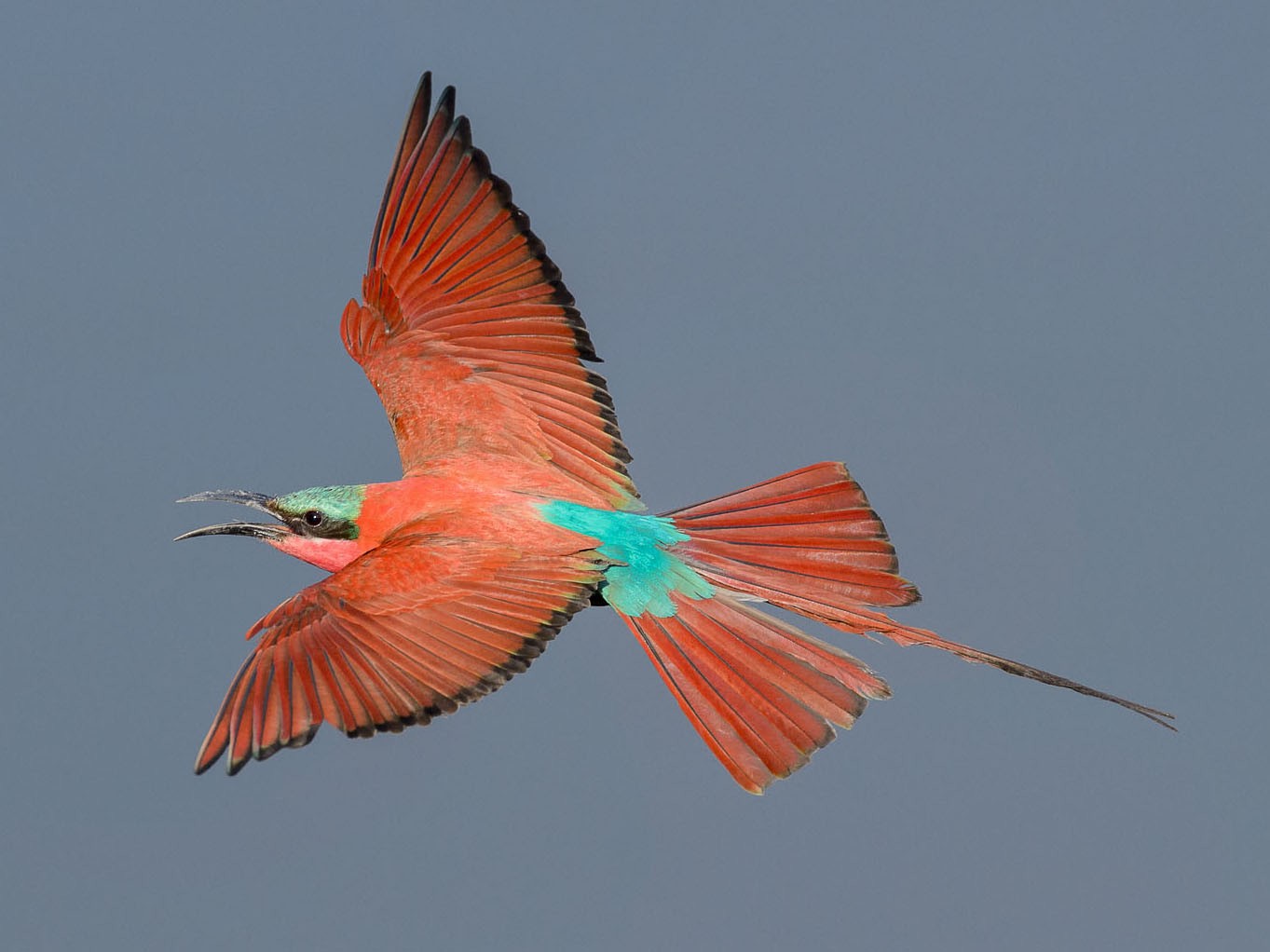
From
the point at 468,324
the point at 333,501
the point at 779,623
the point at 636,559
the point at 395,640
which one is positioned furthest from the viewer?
the point at 468,324

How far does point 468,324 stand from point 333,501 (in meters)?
0.69

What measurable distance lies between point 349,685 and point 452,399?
112 centimetres

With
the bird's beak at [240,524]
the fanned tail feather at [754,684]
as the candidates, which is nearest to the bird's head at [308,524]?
the bird's beak at [240,524]

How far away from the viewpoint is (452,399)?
4688 millimetres

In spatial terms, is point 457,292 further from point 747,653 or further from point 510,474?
point 747,653

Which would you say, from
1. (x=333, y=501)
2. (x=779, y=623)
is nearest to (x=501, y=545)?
(x=333, y=501)

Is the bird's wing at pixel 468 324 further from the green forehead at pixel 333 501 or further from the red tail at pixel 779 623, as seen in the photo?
the red tail at pixel 779 623

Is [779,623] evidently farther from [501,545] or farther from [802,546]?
[501,545]

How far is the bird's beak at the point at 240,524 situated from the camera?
457cm

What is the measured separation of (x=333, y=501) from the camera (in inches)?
175

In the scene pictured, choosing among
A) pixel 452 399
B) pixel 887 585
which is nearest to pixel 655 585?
pixel 887 585

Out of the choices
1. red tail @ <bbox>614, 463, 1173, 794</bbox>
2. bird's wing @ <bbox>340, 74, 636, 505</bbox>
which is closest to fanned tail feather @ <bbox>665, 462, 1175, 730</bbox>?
red tail @ <bbox>614, 463, 1173, 794</bbox>

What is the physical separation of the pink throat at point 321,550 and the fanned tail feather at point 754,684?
81 centimetres

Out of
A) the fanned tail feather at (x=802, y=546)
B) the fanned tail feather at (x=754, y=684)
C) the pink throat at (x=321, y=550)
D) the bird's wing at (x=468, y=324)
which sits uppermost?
the bird's wing at (x=468, y=324)
